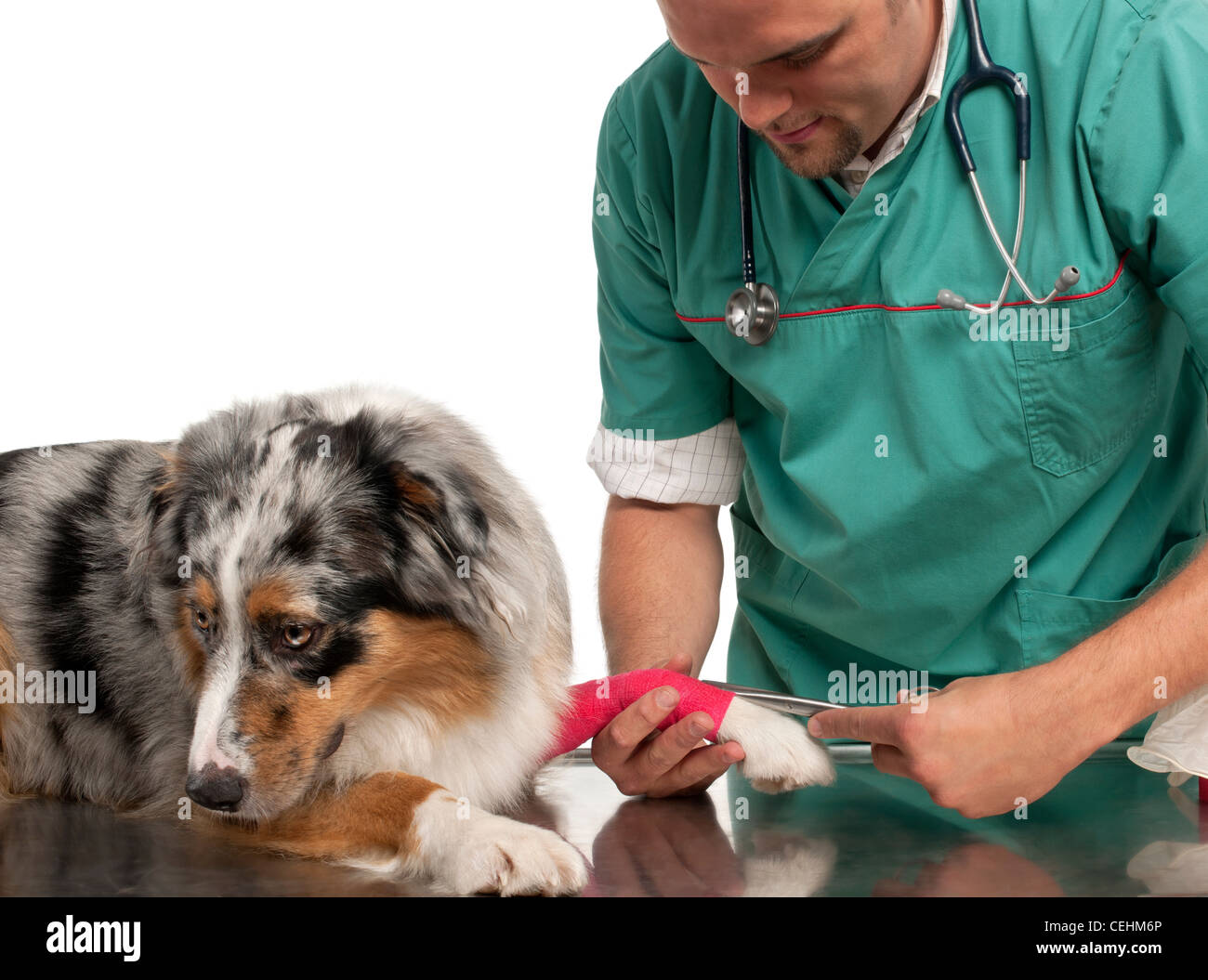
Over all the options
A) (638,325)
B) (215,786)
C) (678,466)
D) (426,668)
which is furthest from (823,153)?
(215,786)

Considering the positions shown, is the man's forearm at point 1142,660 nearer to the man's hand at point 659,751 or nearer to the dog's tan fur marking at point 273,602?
the man's hand at point 659,751

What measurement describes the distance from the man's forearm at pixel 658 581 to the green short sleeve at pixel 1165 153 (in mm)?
982

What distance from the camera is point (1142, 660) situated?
155cm

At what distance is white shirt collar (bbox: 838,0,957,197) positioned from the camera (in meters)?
1.79

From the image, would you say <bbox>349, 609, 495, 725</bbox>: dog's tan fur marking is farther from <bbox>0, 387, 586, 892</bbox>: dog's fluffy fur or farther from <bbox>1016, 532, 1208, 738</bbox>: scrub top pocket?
<bbox>1016, 532, 1208, 738</bbox>: scrub top pocket

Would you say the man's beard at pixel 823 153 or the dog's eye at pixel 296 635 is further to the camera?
the man's beard at pixel 823 153

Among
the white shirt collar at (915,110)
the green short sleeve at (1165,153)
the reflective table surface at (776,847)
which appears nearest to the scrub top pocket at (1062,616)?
the reflective table surface at (776,847)

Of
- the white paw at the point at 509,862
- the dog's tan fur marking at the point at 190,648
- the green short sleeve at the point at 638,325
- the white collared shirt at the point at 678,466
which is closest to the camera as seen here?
the white paw at the point at 509,862

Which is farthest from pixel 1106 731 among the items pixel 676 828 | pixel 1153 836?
pixel 676 828

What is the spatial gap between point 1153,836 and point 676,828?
1.99ft

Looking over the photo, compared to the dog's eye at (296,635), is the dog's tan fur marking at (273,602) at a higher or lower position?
higher

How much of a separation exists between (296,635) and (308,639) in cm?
2

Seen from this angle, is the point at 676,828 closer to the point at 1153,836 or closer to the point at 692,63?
the point at 1153,836

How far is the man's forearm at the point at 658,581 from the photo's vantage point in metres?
2.24
